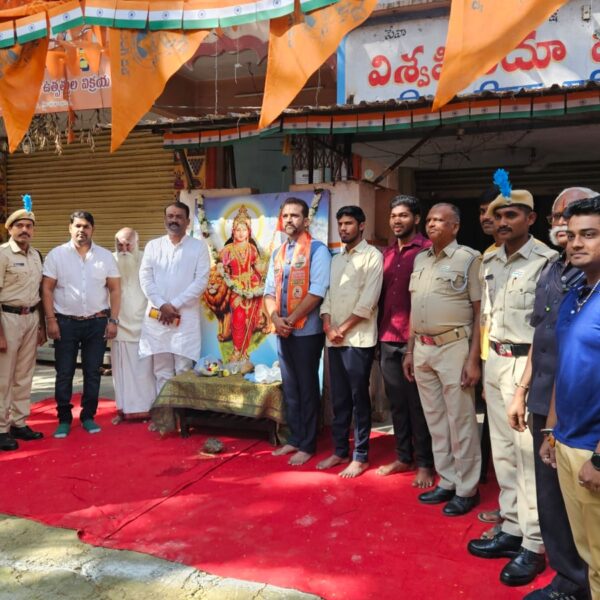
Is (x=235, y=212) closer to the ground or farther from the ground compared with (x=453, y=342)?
farther from the ground

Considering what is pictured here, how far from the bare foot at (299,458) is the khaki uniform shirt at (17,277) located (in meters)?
2.50

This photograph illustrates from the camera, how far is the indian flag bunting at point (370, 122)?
4.57 metres

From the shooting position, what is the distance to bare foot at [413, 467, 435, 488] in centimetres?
381

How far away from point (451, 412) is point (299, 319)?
1318 millimetres

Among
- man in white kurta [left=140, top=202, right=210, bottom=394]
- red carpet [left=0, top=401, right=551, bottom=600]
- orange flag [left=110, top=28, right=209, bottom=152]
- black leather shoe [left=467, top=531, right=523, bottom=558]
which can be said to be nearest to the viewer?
red carpet [left=0, top=401, right=551, bottom=600]

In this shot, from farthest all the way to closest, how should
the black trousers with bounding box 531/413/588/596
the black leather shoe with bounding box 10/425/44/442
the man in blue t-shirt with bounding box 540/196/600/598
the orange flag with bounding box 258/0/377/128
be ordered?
the black leather shoe with bounding box 10/425/44/442, the orange flag with bounding box 258/0/377/128, the black trousers with bounding box 531/413/588/596, the man in blue t-shirt with bounding box 540/196/600/598

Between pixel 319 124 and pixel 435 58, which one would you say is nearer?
pixel 319 124

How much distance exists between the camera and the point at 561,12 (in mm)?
5430

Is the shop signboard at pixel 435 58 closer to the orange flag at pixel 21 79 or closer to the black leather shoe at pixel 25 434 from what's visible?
the orange flag at pixel 21 79

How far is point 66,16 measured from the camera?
172 inches

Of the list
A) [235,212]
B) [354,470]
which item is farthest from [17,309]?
[354,470]

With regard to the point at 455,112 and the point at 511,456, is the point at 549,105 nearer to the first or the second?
the point at 455,112

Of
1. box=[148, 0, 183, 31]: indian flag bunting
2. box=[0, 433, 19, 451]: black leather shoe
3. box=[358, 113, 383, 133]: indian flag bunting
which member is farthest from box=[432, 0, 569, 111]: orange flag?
box=[0, 433, 19, 451]: black leather shoe

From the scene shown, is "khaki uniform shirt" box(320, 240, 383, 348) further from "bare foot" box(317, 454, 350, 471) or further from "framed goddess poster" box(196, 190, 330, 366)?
"framed goddess poster" box(196, 190, 330, 366)
